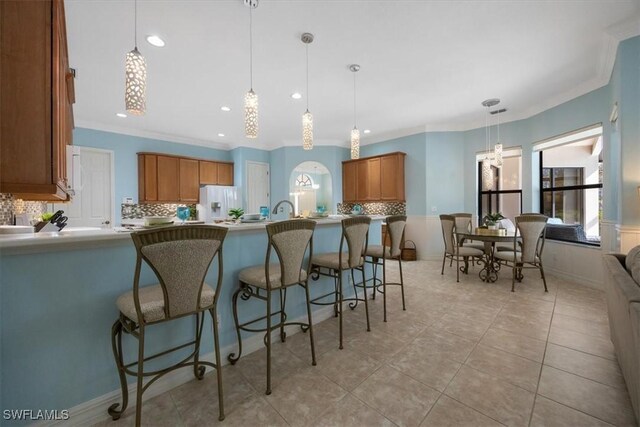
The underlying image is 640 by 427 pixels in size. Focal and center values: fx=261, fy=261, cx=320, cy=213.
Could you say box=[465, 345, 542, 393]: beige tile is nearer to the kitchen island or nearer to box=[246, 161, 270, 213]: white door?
the kitchen island

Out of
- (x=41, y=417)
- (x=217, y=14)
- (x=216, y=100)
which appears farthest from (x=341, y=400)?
(x=216, y=100)

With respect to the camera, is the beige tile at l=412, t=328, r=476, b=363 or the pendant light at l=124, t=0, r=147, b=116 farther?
the beige tile at l=412, t=328, r=476, b=363

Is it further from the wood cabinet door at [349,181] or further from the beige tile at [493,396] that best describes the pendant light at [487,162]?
the beige tile at [493,396]

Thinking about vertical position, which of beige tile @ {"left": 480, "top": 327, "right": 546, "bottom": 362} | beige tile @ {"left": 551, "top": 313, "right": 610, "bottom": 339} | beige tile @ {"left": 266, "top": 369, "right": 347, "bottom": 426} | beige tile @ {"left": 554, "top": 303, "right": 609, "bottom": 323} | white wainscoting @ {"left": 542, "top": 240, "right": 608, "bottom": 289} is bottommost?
beige tile @ {"left": 266, "top": 369, "right": 347, "bottom": 426}

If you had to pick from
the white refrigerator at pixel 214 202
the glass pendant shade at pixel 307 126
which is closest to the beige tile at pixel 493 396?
the glass pendant shade at pixel 307 126

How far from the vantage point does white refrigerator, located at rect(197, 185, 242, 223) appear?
597cm

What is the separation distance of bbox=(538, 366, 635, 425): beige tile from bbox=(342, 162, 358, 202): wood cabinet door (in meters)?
5.05

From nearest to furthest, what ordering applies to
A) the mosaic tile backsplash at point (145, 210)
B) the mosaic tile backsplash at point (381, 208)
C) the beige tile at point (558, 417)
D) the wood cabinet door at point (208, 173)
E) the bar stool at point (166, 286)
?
the bar stool at point (166, 286)
the beige tile at point (558, 417)
the mosaic tile backsplash at point (145, 210)
the mosaic tile backsplash at point (381, 208)
the wood cabinet door at point (208, 173)

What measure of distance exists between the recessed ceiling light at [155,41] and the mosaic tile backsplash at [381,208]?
4.87m

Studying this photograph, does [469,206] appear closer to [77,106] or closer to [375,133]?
[375,133]

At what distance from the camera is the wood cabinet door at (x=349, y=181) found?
6.50m

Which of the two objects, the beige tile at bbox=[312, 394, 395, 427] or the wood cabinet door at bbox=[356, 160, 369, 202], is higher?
the wood cabinet door at bbox=[356, 160, 369, 202]

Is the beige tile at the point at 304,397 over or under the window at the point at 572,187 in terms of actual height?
under

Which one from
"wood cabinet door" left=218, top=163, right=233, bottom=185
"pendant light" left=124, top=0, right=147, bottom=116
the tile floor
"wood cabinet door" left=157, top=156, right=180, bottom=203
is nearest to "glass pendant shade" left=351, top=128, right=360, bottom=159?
the tile floor
